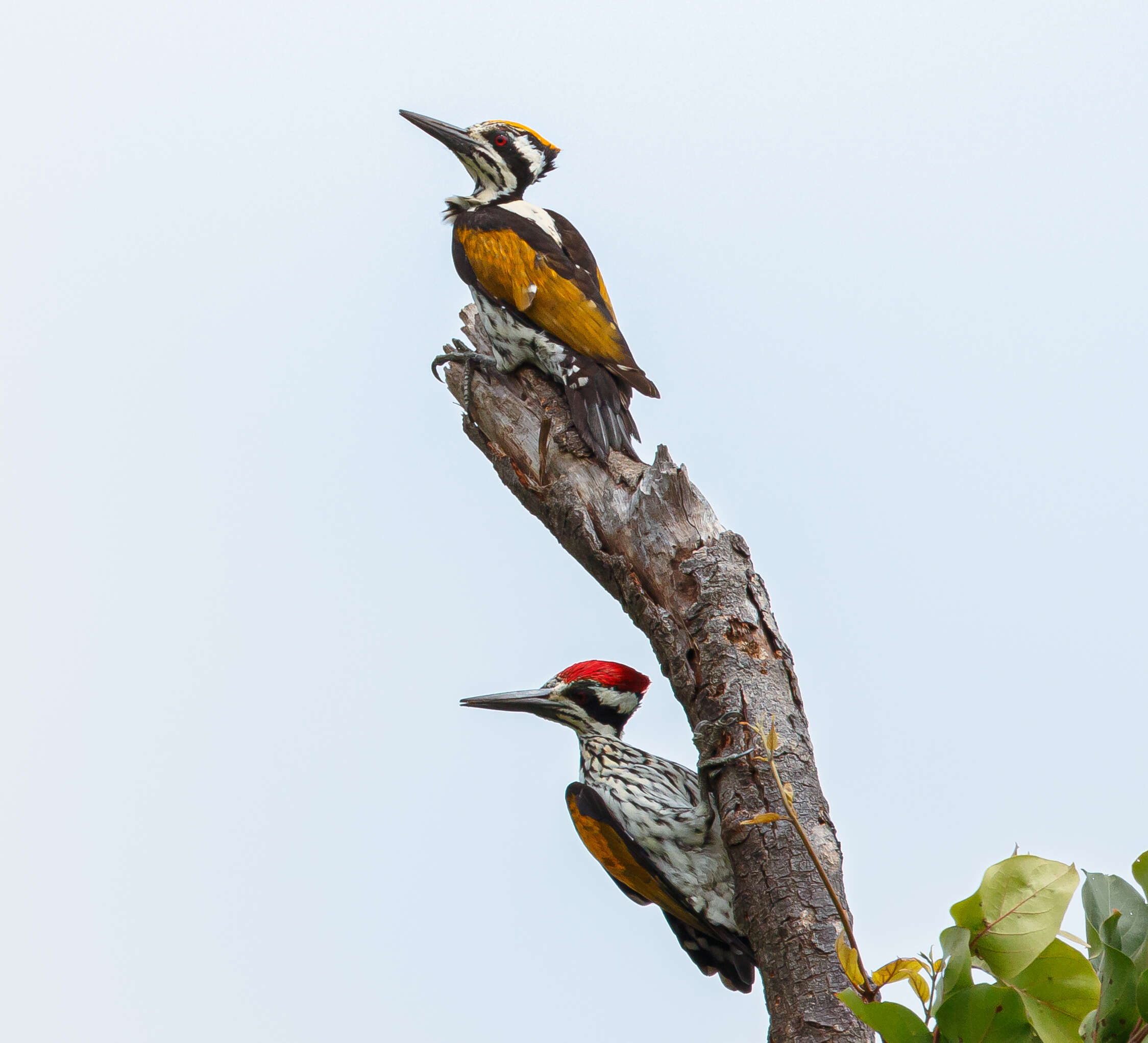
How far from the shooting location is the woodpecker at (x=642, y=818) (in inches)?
124

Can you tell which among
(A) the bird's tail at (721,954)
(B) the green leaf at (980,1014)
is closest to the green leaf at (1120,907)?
(B) the green leaf at (980,1014)

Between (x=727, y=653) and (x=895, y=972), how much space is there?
1184mm

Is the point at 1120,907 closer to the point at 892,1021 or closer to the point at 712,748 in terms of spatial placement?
the point at 892,1021

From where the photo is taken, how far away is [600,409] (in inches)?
140

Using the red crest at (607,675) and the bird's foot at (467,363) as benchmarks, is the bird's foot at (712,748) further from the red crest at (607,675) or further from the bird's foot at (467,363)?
the bird's foot at (467,363)

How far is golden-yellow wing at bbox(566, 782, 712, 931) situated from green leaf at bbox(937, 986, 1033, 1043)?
1745 mm

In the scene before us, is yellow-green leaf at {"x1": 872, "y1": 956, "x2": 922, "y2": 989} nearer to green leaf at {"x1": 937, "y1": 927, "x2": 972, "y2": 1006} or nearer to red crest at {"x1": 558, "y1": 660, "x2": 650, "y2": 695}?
green leaf at {"x1": 937, "y1": 927, "x2": 972, "y2": 1006}

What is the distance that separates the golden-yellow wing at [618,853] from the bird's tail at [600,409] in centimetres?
98

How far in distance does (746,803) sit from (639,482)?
96 cm

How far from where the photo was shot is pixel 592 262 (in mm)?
4523

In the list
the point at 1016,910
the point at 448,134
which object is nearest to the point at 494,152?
the point at 448,134

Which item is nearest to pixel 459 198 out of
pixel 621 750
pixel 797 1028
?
pixel 621 750

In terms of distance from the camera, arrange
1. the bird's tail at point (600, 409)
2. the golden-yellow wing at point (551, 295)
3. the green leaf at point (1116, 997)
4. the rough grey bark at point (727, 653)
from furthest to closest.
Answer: the golden-yellow wing at point (551, 295) < the bird's tail at point (600, 409) < the rough grey bark at point (727, 653) < the green leaf at point (1116, 997)

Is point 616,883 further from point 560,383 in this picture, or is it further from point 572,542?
point 560,383
